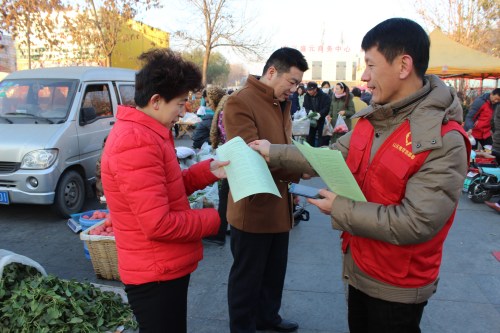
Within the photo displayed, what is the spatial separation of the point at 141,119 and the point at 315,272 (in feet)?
9.68

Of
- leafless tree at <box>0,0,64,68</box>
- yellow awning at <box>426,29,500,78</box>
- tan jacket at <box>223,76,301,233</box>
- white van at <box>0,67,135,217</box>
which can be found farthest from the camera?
leafless tree at <box>0,0,64,68</box>

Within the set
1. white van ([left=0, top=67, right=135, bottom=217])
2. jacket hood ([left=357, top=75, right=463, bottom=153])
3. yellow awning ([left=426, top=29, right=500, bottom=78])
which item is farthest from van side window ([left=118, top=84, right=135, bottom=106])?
yellow awning ([left=426, top=29, right=500, bottom=78])

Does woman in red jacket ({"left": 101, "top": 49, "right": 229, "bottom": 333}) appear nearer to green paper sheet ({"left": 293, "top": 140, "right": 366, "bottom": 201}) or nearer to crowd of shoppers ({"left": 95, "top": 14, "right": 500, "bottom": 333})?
crowd of shoppers ({"left": 95, "top": 14, "right": 500, "bottom": 333})

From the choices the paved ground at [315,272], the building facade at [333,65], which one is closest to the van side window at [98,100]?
the paved ground at [315,272]

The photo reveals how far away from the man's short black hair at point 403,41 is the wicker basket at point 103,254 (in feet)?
9.79

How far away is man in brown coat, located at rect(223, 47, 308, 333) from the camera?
8.11ft

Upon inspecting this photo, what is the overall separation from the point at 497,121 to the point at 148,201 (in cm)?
678

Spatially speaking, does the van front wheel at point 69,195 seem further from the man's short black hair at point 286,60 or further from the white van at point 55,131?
the man's short black hair at point 286,60

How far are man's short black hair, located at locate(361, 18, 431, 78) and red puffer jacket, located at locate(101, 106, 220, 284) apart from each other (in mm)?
1001

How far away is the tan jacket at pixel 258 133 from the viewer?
2.44 metres

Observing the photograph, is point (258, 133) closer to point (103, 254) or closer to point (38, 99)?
point (103, 254)

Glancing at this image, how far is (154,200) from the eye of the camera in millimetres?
1616

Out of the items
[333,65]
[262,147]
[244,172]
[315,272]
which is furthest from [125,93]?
[333,65]

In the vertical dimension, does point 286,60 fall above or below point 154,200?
above
